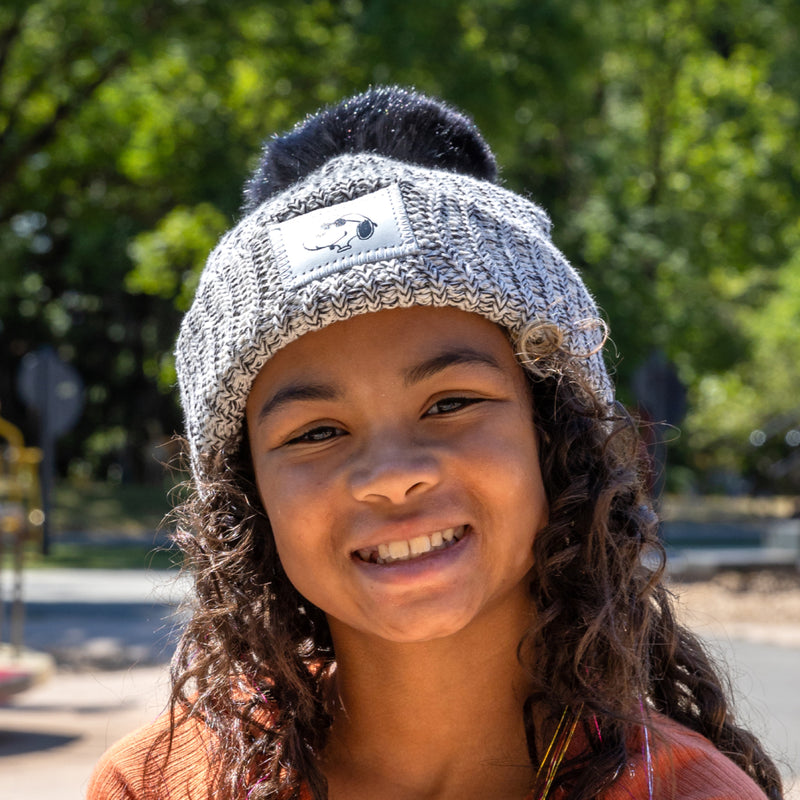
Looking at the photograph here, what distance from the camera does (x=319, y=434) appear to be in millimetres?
1555

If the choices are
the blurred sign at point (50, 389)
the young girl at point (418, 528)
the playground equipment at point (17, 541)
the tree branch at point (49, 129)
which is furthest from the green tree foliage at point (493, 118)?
the young girl at point (418, 528)

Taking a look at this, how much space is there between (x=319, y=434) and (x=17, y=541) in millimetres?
6741

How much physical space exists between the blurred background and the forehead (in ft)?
15.2

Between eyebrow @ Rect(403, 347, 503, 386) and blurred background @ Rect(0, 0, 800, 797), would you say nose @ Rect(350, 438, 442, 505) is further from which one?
blurred background @ Rect(0, 0, 800, 797)

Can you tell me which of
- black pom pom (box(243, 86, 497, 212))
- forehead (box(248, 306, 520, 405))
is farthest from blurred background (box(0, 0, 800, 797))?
forehead (box(248, 306, 520, 405))

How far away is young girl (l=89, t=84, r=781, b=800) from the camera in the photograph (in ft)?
4.89

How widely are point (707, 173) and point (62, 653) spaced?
1260 cm

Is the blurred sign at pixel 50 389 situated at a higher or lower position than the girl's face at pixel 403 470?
higher

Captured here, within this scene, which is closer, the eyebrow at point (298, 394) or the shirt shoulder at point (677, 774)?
the shirt shoulder at point (677, 774)

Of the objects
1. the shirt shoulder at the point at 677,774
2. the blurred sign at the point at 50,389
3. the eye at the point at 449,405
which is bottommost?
the shirt shoulder at the point at 677,774

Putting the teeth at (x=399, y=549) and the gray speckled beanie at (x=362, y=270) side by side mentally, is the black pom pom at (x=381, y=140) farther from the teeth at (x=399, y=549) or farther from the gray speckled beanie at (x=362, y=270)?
the teeth at (x=399, y=549)

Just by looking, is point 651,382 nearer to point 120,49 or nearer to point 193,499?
point 120,49

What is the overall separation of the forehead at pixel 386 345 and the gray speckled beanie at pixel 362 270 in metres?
0.03

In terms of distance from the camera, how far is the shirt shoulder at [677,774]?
1.41m
